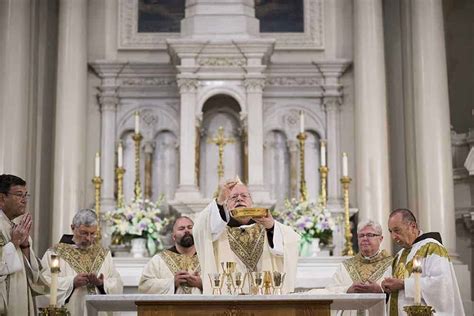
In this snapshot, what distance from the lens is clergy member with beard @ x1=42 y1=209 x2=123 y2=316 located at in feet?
25.6

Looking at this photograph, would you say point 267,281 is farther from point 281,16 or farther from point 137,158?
point 281,16

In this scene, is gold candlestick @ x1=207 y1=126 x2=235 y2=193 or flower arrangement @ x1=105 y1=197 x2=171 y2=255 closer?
flower arrangement @ x1=105 y1=197 x2=171 y2=255

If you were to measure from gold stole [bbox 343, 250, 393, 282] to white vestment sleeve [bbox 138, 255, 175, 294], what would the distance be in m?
1.63

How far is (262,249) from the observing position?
7184 mm

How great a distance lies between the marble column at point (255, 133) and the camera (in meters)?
11.3

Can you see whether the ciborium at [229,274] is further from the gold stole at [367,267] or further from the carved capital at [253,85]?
the carved capital at [253,85]

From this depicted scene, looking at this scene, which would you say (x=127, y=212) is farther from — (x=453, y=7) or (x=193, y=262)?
(x=453, y=7)

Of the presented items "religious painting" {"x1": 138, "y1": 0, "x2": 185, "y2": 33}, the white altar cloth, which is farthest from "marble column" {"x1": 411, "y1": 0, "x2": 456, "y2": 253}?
the white altar cloth

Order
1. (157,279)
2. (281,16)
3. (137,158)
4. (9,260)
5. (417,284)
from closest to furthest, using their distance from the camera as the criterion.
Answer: (417,284), (9,260), (157,279), (137,158), (281,16)

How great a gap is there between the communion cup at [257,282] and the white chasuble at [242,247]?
1.93ft

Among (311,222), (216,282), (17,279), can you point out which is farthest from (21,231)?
(311,222)

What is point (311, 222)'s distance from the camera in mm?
10672

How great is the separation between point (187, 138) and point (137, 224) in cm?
135

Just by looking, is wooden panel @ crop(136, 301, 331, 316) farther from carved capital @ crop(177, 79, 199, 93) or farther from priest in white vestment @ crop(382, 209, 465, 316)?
carved capital @ crop(177, 79, 199, 93)
